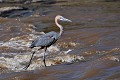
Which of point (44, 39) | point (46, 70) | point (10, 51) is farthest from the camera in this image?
point (10, 51)

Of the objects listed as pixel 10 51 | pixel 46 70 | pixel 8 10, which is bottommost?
pixel 8 10

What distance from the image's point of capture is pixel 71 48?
1412cm

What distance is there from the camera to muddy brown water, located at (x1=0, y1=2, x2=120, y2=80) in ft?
32.1

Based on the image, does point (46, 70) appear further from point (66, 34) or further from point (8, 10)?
point (8, 10)

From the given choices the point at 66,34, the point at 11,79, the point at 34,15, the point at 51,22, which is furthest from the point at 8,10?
the point at 11,79

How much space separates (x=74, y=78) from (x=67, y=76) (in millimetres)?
272

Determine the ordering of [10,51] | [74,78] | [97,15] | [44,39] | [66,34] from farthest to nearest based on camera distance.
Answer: [97,15], [66,34], [10,51], [44,39], [74,78]

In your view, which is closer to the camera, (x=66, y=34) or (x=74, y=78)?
(x=74, y=78)

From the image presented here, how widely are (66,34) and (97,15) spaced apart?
710 cm

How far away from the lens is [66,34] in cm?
1692

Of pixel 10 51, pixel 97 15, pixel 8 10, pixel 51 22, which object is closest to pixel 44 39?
pixel 10 51

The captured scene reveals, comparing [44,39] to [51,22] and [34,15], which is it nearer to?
[51,22]

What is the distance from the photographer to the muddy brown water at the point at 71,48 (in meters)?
9.78

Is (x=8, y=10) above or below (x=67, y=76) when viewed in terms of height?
below
